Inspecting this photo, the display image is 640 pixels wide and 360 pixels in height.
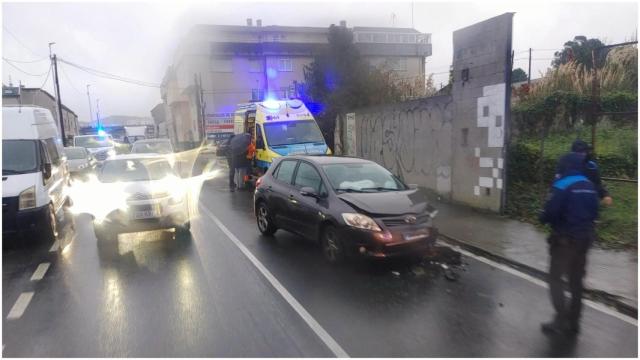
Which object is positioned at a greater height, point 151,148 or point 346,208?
point 151,148

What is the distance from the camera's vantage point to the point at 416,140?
11.9 metres

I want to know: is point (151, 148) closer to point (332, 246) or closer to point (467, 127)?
point (467, 127)

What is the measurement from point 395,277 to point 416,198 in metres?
1.31

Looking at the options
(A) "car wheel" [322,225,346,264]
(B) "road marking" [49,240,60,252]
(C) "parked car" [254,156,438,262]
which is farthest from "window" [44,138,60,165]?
(A) "car wheel" [322,225,346,264]

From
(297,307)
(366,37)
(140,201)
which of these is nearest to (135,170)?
(140,201)

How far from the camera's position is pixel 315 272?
6.09 meters

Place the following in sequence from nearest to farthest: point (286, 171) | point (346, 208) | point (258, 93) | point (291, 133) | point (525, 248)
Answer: point (346, 208), point (525, 248), point (286, 171), point (291, 133), point (258, 93)

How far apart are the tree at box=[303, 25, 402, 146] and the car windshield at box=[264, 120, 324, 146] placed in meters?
5.10

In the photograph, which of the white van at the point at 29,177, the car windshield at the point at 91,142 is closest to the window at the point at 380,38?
the car windshield at the point at 91,142

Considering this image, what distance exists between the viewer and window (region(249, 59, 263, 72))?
152 feet

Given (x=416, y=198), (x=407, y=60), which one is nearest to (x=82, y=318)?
(x=416, y=198)

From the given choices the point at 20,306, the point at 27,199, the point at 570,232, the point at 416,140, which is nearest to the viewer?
the point at 570,232

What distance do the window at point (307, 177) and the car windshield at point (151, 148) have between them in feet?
48.7

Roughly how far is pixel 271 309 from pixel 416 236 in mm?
2190
